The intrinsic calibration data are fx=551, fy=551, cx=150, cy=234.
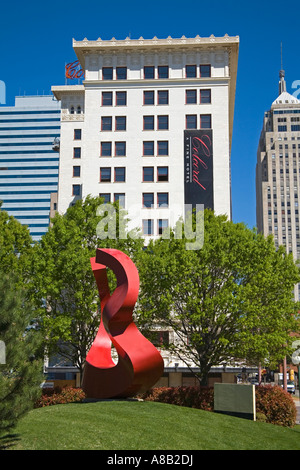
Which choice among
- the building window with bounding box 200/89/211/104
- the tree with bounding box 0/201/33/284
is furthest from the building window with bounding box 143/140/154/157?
the tree with bounding box 0/201/33/284

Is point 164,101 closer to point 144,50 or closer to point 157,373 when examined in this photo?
point 144,50

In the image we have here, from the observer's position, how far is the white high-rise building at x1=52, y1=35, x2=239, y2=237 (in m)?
54.9

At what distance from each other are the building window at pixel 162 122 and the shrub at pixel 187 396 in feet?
112

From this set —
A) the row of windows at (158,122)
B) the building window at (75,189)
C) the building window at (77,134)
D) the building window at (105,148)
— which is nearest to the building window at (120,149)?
the building window at (105,148)

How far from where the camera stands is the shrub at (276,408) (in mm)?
25094

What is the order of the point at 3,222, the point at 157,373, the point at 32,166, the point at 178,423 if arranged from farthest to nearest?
the point at 32,166, the point at 3,222, the point at 157,373, the point at 178,423

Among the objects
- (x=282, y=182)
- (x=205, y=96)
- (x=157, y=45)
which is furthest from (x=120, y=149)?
(x=282, y=182)

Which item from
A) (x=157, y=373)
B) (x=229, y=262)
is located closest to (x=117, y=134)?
(x=229, y=262)

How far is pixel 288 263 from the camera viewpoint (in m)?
32.2

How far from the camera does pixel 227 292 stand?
30.3 m

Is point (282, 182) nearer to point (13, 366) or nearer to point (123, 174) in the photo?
point (123, 174)

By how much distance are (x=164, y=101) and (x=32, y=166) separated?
118952mm

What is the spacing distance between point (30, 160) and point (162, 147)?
399 ft
